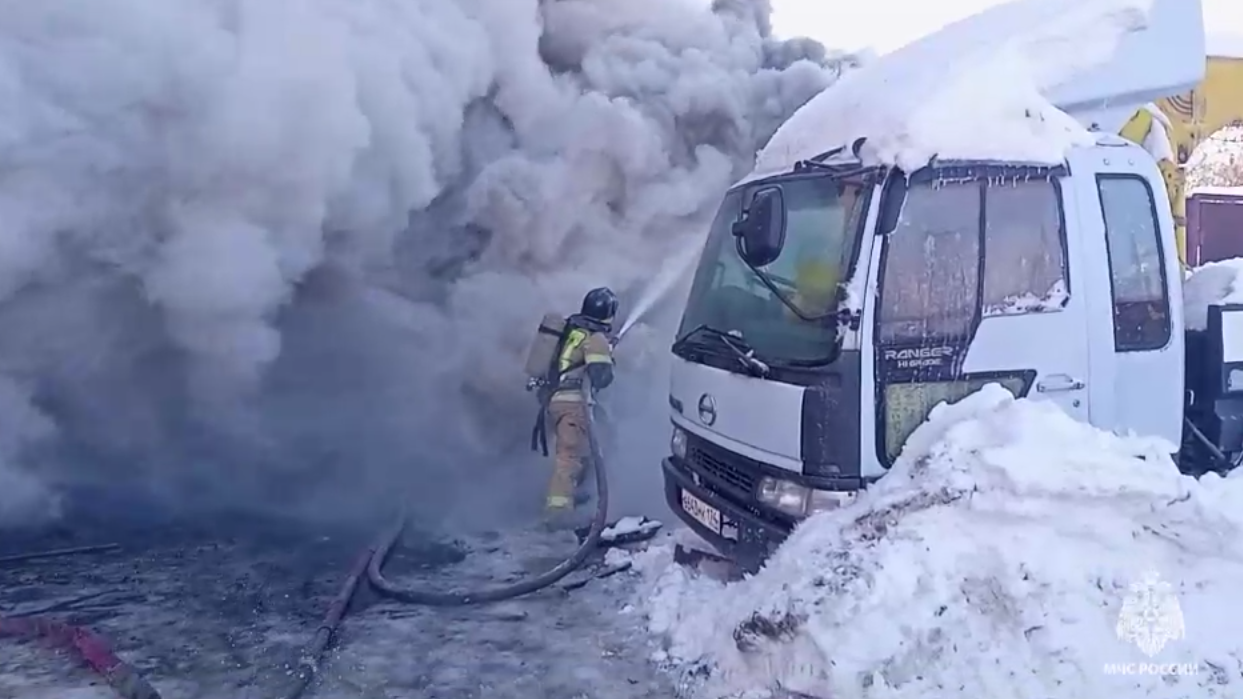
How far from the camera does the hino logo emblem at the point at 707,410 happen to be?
425 cm

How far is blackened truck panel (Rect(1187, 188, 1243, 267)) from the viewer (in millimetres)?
7716

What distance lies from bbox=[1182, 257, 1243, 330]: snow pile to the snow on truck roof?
2.87ft

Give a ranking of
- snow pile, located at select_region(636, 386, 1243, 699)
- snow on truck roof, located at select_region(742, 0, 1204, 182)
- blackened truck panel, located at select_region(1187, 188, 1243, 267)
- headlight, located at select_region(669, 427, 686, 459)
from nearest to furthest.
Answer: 1. snow pile, located at select_region(636, 386, 1243, 699)
2. snow on truck roof, located at select_region(742, 0, 1204, 182)
3. headlight, located at select_region(669, 427, 686, 459)
4. blackened truck panel, located at select_region(1187, 188, 1243, 267)

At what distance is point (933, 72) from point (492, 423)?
549 centimetres

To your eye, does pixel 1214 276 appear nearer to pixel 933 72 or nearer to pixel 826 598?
pixel 933 72

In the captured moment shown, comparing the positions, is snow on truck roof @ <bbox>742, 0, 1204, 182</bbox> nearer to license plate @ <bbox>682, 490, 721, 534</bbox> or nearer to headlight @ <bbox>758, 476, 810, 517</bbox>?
headlight @ <bbox>758, 476, 810, 517</bbox>

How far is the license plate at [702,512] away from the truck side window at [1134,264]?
1.69m

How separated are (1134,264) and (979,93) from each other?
871 millimetres

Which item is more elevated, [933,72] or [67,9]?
[67,9]

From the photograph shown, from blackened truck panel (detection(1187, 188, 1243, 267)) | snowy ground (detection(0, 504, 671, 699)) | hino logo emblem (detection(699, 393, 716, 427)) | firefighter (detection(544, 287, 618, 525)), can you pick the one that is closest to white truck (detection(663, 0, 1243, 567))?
hino logo emblem (detection(699, 393, 716, 427))

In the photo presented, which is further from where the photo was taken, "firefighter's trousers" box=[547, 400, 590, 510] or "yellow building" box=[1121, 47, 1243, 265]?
"firefighter's trousers" box=[547, 400, 590, 510]

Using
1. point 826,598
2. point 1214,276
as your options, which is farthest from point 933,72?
point 826,598

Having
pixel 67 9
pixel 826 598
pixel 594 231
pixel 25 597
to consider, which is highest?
pixel 67 9

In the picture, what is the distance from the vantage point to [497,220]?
911 cm
